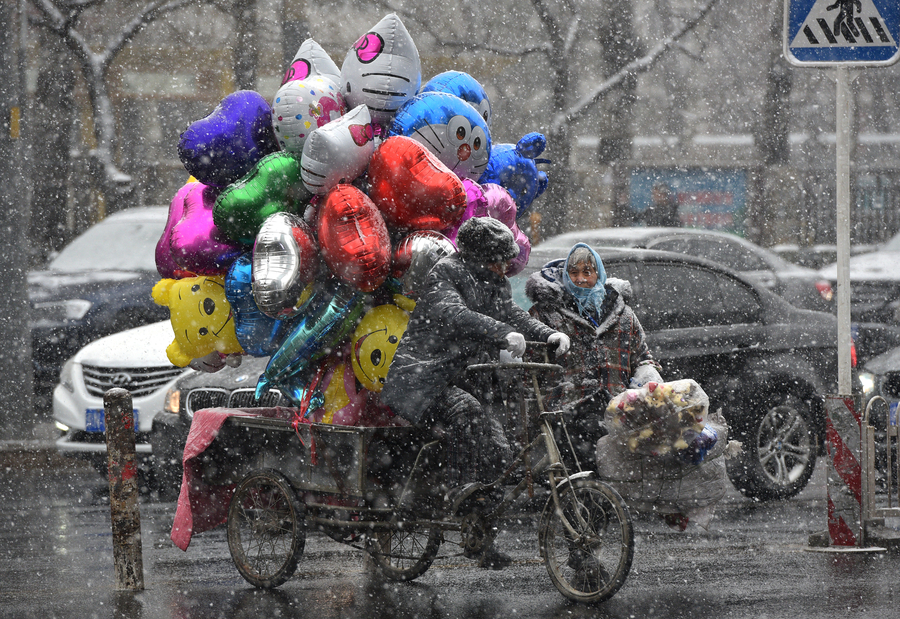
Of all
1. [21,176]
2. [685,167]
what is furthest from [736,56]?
[21,176]

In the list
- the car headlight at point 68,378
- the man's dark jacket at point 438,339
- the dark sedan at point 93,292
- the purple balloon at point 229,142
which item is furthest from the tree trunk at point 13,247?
the man's dark jacket at point 438,339

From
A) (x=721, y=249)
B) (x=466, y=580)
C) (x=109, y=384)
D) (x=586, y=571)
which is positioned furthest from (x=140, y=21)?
(x=586, y=571)

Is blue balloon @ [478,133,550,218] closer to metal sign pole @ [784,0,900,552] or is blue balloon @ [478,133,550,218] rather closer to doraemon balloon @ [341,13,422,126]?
doraemon balloon @ [341,13,422,126]

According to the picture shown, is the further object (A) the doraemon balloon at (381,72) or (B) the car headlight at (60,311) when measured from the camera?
(B) the car headlight at (60,311)

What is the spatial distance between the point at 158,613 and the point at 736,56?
19.9 metres

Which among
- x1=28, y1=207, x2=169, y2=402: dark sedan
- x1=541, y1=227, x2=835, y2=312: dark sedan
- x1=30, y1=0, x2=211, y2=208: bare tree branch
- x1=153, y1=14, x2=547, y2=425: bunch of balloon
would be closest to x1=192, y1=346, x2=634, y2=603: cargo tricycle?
x1=153, y1=14, x2=547, y2=425: bunch of balloon

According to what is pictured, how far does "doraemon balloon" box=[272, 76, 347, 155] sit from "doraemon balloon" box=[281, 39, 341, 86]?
245 mm

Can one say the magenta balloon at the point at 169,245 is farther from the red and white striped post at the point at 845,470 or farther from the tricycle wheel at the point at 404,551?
the red and white striped post at the point at 845,470

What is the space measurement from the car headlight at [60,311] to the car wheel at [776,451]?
756 centimetres

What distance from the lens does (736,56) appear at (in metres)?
23.5

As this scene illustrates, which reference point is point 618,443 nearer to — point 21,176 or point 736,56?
point 21,176

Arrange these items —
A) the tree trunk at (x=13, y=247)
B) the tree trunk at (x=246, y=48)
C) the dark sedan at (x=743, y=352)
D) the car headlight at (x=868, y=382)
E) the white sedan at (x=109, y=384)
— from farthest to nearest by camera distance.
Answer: the tree trunk at (x=246, y=48) → the tree trunk at (x=13, y=247) → the car headlight at (x=868, y=382) → the white sedan at (x=109, y=384) → the dark sedan at (x=743, y=352)

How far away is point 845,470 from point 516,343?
2638 mm

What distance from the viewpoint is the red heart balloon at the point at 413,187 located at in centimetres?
584
